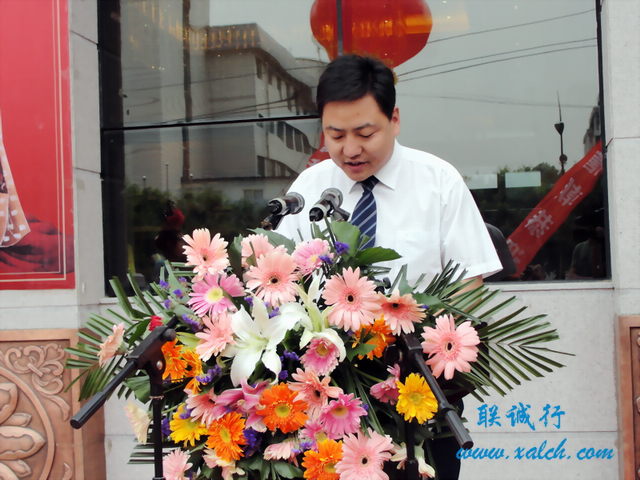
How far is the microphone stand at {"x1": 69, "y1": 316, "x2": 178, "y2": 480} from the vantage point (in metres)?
0.97

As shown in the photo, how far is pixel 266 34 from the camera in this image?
3.81 meters

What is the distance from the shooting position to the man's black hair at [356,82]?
60.9 inches

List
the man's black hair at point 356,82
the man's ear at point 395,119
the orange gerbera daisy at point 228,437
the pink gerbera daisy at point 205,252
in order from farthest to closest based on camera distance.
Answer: the man's ear at point 395,119, the man's black hair at point 356,82, the pink gerbera daisy at point 205,252, the orange gerbera daisy at point 228,437

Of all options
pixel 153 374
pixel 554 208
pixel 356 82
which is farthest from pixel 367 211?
pixel 554 208

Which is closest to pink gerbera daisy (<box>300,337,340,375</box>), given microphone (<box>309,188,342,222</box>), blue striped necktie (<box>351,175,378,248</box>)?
microphone (<box>309,188,342,222</box>)

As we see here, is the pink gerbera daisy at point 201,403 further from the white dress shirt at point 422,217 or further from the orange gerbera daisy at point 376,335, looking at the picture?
the white dress shirt at point 422,217

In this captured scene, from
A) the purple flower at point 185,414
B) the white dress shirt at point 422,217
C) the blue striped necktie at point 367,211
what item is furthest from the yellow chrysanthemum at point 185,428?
the blue striped necktie at point 367,211

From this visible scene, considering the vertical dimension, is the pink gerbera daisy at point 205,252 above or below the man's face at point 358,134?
below

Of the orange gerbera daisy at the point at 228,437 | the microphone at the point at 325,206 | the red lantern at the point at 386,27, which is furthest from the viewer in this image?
the red lantern at the point at 386,27

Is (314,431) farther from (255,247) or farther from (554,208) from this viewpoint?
(554,208)

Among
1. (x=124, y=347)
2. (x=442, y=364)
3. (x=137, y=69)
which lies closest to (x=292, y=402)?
(x=442, y=364)

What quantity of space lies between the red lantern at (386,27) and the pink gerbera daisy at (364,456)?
3111 mm

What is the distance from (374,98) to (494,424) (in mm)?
2493

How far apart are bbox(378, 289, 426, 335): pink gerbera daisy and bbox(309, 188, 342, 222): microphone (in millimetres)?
286
